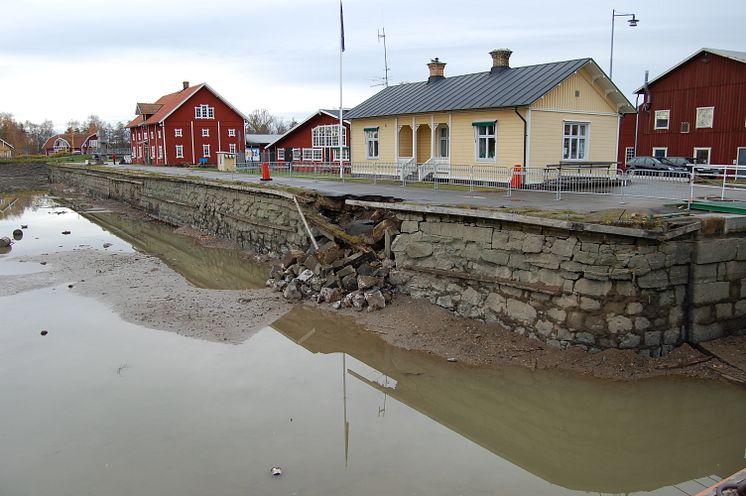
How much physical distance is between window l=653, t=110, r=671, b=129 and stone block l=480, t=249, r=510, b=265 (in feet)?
107

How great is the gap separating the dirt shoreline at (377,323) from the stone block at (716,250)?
1.56 meters

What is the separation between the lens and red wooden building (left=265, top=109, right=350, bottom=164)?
42.4m

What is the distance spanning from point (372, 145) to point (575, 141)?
10017 millimetres

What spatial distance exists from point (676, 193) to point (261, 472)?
13130mm

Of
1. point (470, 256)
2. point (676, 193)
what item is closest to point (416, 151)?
point (676, 193)

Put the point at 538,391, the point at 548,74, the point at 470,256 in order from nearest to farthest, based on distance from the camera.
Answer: the point at 538,391 < the point at 470,256 < the point at 548,74

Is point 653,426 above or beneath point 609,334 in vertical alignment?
beneath

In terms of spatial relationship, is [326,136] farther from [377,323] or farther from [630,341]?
[630,341]

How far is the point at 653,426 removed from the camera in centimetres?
921

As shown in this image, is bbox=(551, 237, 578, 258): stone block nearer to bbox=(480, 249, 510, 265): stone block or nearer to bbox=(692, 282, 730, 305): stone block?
bbox=(480, 249, 510, 265): stone block

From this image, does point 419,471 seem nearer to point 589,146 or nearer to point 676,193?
point 676,193

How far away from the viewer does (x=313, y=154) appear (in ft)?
146

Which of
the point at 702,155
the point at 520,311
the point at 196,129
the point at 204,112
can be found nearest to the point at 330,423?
the point at 520,311

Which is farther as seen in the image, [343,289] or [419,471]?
[343,289]
